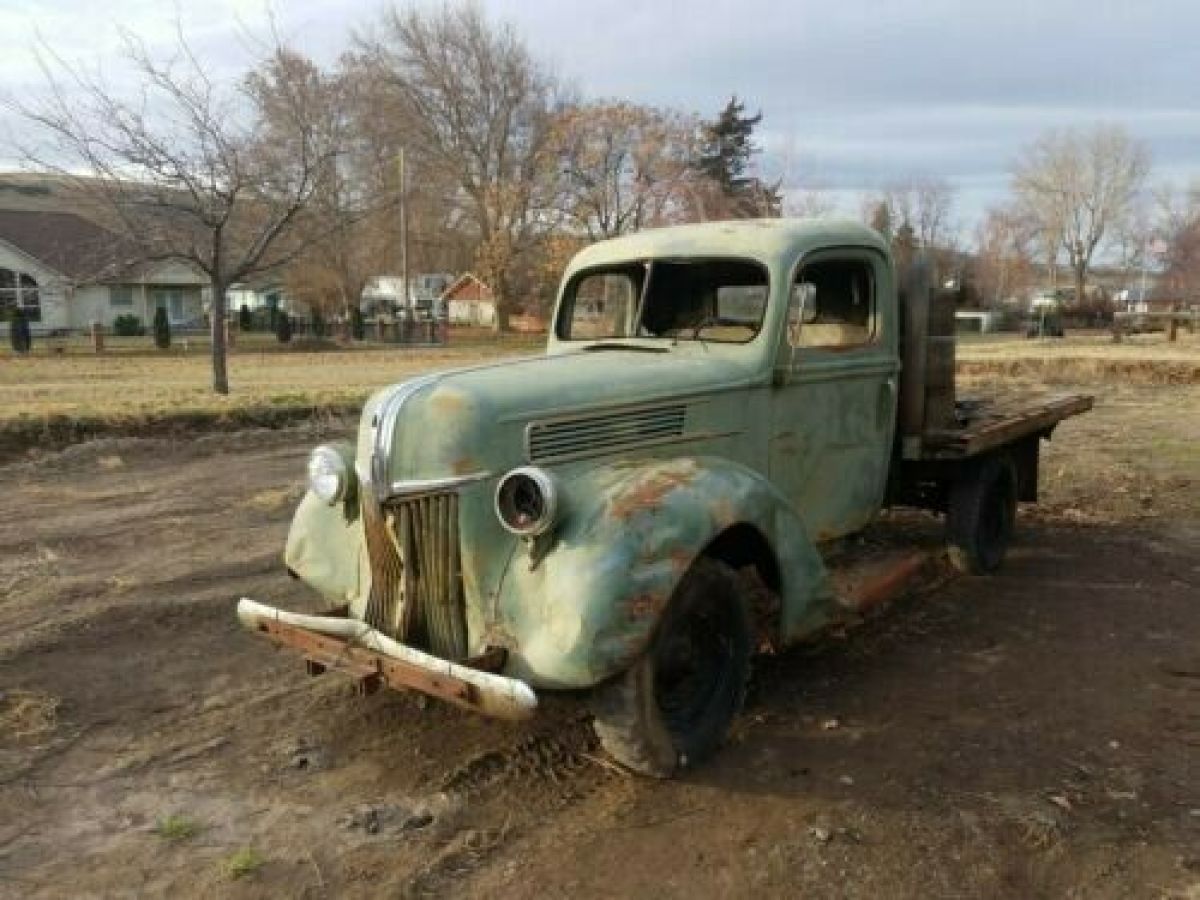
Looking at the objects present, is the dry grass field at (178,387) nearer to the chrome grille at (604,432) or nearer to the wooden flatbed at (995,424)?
the chrome grille at (604,432)

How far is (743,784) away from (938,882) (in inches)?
31.9

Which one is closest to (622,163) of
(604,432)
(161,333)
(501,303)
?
(501,303)

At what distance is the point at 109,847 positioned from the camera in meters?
3.51

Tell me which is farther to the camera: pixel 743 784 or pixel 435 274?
pixel 435 274

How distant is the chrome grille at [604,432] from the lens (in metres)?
3.95

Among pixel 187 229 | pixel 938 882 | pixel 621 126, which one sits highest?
pixel 621 126

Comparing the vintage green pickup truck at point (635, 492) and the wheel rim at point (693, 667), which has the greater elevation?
the vintage green pickup truck at point (635, 492)

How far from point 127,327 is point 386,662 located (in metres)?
44.3

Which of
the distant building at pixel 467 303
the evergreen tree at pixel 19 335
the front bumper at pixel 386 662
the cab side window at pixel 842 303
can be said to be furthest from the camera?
the distant building at pixel 467 303

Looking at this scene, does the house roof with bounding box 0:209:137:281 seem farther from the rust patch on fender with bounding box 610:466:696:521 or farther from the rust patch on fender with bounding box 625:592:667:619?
the rust patch on fender with bounding box 625:592:667:619

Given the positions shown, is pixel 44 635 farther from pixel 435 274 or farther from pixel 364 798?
pixel 435 274

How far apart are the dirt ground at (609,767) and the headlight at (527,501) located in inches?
38.7

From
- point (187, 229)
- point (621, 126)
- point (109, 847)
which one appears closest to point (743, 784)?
point (109, 847)

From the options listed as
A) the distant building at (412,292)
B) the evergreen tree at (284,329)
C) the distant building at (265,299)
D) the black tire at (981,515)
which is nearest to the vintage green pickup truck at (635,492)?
the black tire at (981,515)
